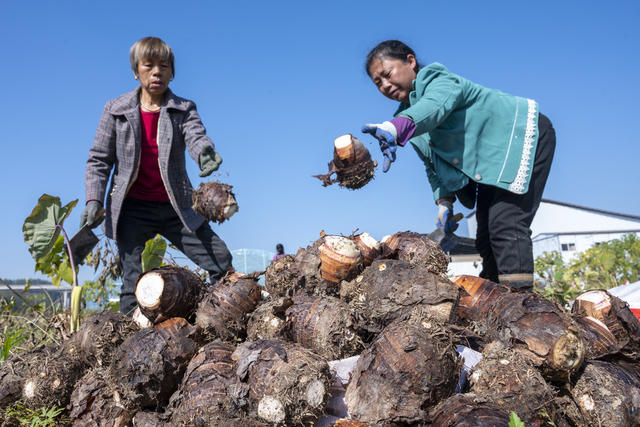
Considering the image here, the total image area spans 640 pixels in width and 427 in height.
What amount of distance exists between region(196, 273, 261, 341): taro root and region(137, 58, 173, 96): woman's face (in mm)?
2379

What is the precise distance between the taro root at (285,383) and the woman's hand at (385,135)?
1513 millimetres

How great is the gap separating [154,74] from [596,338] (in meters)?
3.97

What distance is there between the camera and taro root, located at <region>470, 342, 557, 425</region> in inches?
75.6

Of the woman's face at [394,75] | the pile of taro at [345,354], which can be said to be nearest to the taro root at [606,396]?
the pile of taro at [345,354]

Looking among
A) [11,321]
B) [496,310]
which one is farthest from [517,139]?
[11,321]

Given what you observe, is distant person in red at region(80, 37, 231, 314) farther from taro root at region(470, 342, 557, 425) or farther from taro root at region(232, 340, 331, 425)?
taro root at region(470, 342, 557, 425)

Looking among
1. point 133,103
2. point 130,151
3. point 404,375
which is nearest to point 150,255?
point 130,151

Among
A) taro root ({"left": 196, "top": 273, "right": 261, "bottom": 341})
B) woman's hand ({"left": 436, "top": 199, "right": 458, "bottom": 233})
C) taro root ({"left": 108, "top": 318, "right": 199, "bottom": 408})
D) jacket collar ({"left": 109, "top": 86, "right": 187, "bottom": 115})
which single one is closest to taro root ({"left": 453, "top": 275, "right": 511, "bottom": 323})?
taro root ({"left": 196, "top": 273, "right": 261, "bottom": 341})

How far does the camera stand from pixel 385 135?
308cm

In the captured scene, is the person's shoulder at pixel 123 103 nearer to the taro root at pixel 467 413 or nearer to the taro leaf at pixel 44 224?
the taro leaf at pixel 44 224

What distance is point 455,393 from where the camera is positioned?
2057 millimetres

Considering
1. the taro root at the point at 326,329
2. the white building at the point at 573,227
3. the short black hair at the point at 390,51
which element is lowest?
the white building at the point at 573,227

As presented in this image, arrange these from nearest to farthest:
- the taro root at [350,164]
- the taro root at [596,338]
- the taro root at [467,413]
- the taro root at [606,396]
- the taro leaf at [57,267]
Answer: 1. the taro root at [467,413]
2. the taro root at [606,396]
3. the taro root at [596,338]
4. the taro root at [350,164]
5. the taro leaf at [57,267]

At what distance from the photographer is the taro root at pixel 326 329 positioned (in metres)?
2.32
